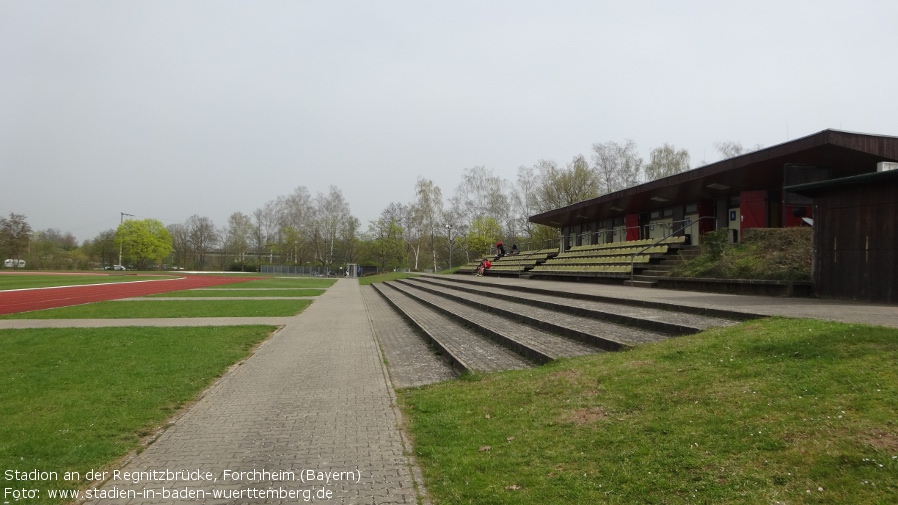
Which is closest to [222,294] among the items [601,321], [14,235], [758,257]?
[601,321]

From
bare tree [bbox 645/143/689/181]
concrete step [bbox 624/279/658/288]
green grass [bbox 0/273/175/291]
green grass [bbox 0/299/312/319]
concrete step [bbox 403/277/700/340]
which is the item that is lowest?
green grass [bbox 0/273/175/291]

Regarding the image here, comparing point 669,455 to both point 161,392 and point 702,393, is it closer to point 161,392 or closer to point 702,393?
point 702,393

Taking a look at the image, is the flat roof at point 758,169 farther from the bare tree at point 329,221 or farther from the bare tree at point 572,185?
the bare tree at point 329,221

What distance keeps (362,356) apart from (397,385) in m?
2.74

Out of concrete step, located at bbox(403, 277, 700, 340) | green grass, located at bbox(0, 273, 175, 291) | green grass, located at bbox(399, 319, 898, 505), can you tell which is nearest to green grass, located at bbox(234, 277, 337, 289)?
green grass, located at bbox(0, 273, 175, 291)

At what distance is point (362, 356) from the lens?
34.2 ft

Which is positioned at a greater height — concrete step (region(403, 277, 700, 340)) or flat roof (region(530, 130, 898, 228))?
flat roof (region(530, 130, 898, 228))

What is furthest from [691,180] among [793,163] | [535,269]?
[535,269]

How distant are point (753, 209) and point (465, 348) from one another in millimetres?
15934

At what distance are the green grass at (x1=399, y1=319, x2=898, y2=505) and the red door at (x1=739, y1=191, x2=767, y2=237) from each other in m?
15.6

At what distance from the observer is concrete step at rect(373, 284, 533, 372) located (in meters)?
→ 8.07

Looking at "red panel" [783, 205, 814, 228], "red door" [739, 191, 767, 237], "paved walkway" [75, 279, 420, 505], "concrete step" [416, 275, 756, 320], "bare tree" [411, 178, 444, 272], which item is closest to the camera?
"paved walkway" [75, 279, 420, 505]

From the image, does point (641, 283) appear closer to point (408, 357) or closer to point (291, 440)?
point (408, 357)

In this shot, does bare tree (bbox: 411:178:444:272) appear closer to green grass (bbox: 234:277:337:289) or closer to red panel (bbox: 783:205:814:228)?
green grass (bbox: 234:277:337:289)
